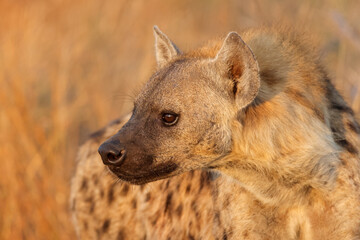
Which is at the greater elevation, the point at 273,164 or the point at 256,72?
the point at 256,72

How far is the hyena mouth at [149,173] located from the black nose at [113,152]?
0.19 feet

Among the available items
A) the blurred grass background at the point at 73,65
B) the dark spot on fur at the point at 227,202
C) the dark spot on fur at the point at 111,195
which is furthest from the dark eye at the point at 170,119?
the dark spot on fur at the point at 111,195

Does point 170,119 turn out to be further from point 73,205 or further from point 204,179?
point 73,205

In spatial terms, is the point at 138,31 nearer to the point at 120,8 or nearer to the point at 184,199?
the point at 120,8

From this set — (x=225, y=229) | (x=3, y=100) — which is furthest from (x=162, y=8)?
(x=225, y=229)

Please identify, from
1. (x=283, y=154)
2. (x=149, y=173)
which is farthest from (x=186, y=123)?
(x=283, y=154)

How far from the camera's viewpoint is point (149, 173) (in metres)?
3.21

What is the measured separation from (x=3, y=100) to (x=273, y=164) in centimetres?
292

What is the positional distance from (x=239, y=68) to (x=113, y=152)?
63 centimetres

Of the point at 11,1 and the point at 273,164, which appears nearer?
the point at 273,164

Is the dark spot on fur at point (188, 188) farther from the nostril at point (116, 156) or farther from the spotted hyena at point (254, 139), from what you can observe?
the nostril at point (116, 156)

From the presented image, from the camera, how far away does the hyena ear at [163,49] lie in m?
3.64

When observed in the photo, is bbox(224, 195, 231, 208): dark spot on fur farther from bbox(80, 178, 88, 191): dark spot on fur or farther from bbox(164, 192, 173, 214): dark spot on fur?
bbox(80, 178, 88, 191): dark spot on fur

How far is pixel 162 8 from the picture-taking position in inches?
384
